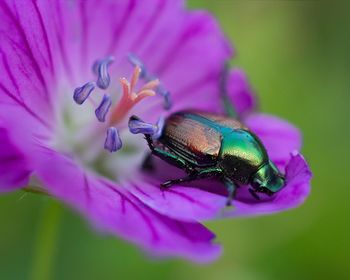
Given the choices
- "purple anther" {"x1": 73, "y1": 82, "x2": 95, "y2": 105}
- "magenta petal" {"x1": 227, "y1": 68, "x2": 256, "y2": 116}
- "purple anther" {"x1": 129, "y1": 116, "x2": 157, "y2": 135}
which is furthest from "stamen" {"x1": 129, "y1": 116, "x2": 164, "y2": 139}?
"magenta petal" {"x1": 227, "y1": 68, "x2": 256, "y2": 116}

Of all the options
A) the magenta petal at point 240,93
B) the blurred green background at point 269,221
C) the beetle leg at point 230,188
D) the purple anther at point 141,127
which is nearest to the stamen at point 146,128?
the purple anther at point 141,127

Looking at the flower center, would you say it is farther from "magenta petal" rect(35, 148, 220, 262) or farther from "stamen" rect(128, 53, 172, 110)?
"magenta petal" rect(35, 148, 220, 262)

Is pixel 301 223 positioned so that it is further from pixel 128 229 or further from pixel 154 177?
pixel 128 229

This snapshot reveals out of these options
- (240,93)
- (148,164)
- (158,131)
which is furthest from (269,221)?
(158,131)

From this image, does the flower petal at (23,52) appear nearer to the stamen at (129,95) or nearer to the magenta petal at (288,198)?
the stamen at (129,95)

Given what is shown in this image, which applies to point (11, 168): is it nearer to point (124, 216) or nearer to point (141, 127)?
point (124, 216)

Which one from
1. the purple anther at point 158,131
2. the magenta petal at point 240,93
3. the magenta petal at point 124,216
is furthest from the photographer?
the magenta petal at point 240,93

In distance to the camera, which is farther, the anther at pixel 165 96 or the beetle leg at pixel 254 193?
the anther at pixel 165 96
